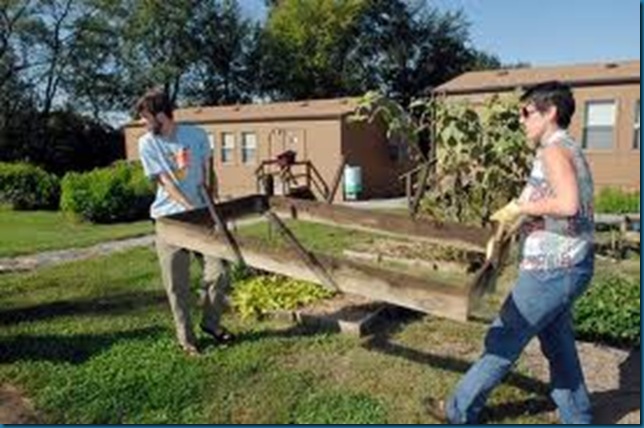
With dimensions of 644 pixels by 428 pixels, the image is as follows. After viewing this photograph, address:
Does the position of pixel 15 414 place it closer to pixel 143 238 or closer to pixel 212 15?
pixel 143 238

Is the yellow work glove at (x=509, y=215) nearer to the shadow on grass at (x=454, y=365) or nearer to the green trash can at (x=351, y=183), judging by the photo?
the shadow on grass at (x=454, y=365)

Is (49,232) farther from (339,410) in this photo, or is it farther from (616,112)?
(616,112)

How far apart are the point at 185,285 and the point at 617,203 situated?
658 inches

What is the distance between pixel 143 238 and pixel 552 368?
477 inches

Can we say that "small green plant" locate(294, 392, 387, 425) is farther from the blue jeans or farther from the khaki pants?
the khaki pants

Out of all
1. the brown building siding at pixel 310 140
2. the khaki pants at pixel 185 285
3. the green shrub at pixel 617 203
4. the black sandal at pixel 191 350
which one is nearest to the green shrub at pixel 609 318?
the khaki pants at pixel 185 285

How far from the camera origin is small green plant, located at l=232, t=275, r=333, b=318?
24.7 feet

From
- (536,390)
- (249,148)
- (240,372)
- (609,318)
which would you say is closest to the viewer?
(536,390)

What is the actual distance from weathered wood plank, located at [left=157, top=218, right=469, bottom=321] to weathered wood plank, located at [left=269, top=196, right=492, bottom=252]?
139 cm

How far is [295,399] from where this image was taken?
5.53m

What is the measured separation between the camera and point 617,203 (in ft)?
68.5

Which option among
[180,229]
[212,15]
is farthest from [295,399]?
[212,15]

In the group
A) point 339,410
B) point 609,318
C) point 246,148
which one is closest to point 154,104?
point 339,410

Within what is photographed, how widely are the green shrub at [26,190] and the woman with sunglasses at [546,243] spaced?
24.5 meters
